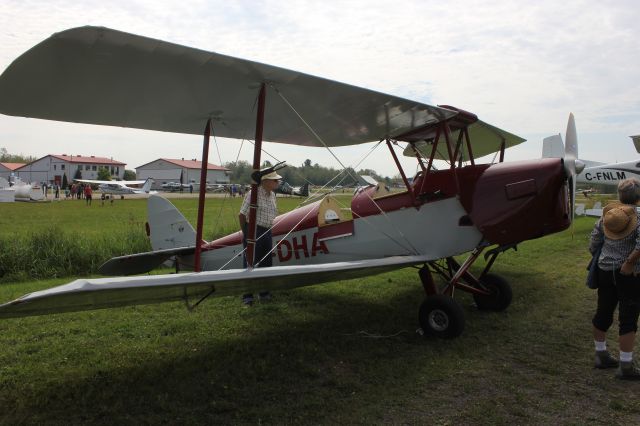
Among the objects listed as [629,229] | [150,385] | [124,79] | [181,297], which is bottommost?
[150,385]

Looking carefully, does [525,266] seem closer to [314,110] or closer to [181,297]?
A: [314,110]

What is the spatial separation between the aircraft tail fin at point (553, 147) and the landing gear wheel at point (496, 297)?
1.75 meters

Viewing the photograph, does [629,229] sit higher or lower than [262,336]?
higher

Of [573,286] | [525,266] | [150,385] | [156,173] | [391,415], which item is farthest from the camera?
[156,173]

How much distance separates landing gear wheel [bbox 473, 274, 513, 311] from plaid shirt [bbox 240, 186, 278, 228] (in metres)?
2.70

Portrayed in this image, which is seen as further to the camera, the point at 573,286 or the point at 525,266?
the point at 525,266

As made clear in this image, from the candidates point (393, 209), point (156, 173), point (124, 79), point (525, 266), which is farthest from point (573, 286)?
point (156, 173)

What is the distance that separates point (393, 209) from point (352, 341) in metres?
1.58

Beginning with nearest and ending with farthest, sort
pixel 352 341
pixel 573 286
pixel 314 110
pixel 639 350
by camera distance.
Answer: pixel 639 350 < pixel 352 341 < pixel 314 110 < pixel 573 286

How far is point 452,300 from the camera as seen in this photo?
14.7 feet

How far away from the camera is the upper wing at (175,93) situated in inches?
122

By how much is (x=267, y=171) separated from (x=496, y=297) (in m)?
3.37

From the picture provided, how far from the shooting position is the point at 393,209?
5.23 m

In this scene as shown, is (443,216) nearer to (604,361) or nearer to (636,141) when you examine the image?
(604,361)
